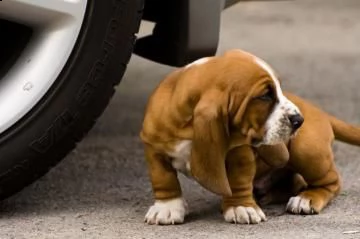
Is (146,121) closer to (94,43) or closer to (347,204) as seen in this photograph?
(94,43)

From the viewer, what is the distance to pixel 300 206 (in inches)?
82.0

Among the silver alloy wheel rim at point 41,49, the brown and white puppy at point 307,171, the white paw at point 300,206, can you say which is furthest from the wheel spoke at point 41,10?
the white paw at point 300,206

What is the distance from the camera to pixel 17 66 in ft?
7.04

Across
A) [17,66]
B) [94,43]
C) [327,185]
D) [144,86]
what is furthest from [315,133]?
[144,86]

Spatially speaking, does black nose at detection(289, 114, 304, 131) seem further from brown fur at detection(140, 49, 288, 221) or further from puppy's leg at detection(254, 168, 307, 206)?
puppy's leg at detection(254, 168, 307, 206)

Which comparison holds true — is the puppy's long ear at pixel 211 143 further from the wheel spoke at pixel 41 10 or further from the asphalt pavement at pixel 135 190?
the wheel spoke at pixel 41 10

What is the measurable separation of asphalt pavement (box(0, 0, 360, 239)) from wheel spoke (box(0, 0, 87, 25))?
1.36ft

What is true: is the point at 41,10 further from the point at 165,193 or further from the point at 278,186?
the point at 278,186

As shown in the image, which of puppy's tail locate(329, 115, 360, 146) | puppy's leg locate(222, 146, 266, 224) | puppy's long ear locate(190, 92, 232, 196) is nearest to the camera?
puppy's long ear locate(190, 92, 232, 196)

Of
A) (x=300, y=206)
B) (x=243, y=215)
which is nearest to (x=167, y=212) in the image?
(x=243, y=215)

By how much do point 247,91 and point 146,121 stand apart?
23cm

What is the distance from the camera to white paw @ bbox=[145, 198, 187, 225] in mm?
2000

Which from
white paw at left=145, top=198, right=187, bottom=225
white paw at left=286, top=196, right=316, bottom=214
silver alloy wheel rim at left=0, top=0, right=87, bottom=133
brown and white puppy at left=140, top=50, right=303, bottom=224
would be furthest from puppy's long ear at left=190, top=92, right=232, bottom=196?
silver alloy wheel rim at left=0, top=0, right=87, bottom=133

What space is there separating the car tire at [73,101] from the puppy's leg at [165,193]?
187 mm
